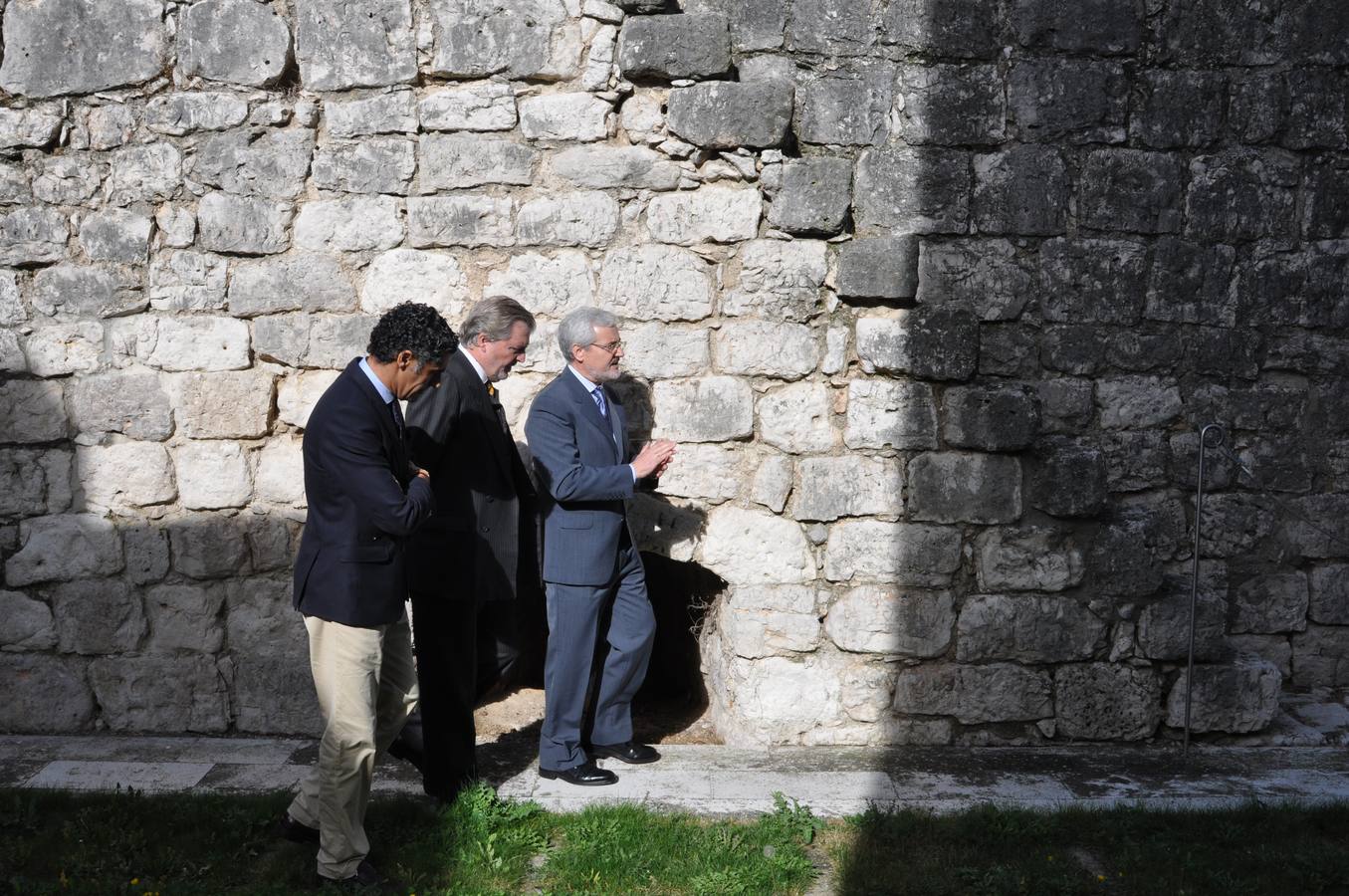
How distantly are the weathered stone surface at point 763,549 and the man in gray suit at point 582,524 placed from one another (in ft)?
1.68

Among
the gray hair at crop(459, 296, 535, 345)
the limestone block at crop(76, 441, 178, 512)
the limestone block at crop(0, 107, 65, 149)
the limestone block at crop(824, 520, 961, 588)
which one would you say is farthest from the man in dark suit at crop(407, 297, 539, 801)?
the limestone block at crop(0, 107, 65, 149)

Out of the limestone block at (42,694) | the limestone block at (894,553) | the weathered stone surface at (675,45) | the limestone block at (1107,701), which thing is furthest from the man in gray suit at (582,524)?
the limestone block at (42,694)

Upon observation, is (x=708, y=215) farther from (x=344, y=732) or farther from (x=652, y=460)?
(x=344, y=732)

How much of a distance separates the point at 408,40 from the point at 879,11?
197 cm

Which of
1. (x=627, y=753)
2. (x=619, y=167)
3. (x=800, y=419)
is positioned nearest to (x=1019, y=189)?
(x=800, y=419)

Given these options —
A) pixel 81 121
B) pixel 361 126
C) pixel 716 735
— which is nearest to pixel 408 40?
pixel 361 126

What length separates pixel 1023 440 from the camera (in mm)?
5020

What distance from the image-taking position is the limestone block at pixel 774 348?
5105 mm

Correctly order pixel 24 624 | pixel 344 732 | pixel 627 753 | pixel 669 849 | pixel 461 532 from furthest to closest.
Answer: pixel 24 624
pixel 627 753
pixel 461 532
pixel 669 849
pixel 344 732

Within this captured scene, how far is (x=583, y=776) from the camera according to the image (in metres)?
4.63

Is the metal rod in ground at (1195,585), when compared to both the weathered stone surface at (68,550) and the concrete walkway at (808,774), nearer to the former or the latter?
the concrete walkway at (808,774)

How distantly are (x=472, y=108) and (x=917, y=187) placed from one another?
1898 mm

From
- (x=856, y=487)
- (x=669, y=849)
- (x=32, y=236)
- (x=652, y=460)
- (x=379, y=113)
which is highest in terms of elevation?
(x=379, y=113)

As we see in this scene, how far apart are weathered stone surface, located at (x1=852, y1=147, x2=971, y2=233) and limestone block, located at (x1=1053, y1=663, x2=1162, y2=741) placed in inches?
77.2
